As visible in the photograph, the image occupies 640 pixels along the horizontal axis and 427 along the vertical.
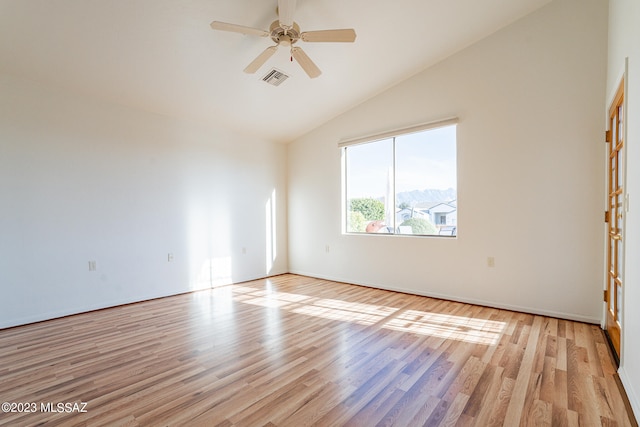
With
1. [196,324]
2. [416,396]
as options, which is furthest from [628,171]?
[196,324]

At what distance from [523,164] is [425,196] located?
1.26m

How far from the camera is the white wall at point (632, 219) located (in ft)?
5.89

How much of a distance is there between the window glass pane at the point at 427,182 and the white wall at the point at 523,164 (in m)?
0.17

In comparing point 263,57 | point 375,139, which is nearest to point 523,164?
point 375,139

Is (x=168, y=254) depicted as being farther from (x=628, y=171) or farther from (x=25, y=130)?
(x=628, y=171)

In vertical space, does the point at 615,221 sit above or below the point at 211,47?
below

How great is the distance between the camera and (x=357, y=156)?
5215 mm

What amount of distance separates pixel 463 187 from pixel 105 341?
4.36m

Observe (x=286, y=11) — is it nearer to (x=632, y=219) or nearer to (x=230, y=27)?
(x=230, y=27)

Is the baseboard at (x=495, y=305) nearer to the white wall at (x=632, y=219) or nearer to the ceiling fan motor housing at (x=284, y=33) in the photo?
the white wall at (x=632, y=219)

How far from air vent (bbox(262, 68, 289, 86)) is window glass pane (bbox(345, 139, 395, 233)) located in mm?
1767

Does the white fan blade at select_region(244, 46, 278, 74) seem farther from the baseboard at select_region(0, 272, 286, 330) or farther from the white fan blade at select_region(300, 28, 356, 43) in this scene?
the baseboard at select_region(0, 272, 286, 330)

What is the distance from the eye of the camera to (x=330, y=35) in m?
2.56

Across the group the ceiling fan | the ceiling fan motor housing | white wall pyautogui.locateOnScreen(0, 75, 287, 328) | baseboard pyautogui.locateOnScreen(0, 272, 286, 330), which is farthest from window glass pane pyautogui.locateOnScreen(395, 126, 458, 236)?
baseboard pyautogui.locateOnScreen(0, 272, 286, 330)
